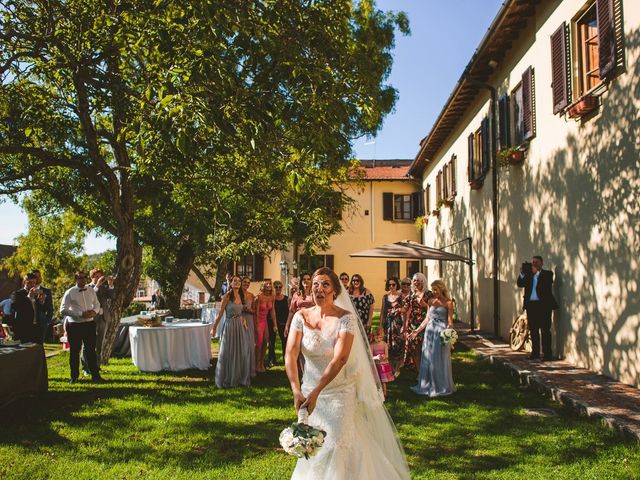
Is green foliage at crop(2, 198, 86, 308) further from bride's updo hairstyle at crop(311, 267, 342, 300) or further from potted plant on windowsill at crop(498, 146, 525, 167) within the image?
bride's updo hairstyle at crop(311, 267, 342, 300)

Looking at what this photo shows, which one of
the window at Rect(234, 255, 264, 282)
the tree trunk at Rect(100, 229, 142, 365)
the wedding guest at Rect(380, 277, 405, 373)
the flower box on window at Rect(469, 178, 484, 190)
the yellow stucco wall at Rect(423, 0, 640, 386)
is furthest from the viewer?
the window at Rect(234, 255, 264, 282)

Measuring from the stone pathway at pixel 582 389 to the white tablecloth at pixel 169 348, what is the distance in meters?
5.84

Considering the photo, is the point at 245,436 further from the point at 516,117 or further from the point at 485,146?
the point at 485,146

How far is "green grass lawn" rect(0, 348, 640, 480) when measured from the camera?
567 centimetres

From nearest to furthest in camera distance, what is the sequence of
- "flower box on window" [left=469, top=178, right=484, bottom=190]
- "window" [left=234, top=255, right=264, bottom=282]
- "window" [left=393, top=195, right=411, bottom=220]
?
"flower box on window" [left=469, top=178, right=484, bottom=190], "window" [left=393, top=195, right=411, bottom=220], "window" [left=234, top=255, right=264, bottom=282]

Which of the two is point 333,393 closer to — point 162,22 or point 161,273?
point 162,22

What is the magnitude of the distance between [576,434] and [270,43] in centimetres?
634

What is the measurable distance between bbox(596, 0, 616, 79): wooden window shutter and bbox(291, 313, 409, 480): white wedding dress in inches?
251

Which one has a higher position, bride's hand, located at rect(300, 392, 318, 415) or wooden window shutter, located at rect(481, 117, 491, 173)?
wooden window shutter, located at rect(481, 117, 491, 173)

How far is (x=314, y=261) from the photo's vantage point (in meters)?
31.7

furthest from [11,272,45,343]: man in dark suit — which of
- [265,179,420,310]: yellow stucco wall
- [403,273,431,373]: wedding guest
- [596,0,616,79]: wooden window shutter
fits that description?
[265,179,420,310]: yellow stucco wall

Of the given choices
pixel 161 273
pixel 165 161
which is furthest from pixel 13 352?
pixel 161 273

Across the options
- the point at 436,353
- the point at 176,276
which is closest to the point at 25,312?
the point at 436,353

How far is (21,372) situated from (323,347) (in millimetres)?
5946
